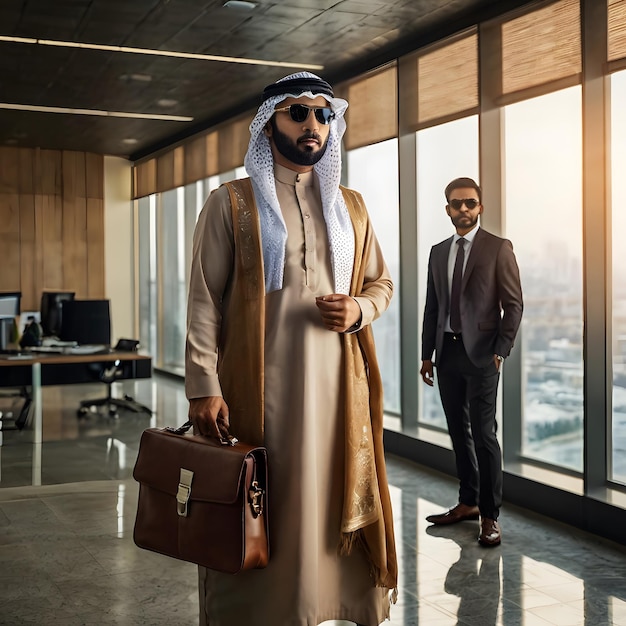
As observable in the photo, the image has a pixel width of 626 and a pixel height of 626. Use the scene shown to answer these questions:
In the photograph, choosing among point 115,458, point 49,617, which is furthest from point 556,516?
point 115,458

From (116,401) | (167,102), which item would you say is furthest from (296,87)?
(167,102)

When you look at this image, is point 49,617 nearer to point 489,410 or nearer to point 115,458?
point 489,410

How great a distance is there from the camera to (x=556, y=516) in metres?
4.71

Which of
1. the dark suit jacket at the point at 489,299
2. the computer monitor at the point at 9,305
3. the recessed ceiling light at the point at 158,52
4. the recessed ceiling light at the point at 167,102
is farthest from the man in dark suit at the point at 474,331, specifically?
the recessed ceiling light at the point at 167,102

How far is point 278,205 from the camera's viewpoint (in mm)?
2520

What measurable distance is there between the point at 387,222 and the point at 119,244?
A: 7496 mm

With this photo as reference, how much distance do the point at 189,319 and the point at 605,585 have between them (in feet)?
7.40

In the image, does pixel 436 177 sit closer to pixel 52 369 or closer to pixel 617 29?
pixel 617 29

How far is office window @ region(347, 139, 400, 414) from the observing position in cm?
696

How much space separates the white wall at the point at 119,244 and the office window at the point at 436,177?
26.3 ft

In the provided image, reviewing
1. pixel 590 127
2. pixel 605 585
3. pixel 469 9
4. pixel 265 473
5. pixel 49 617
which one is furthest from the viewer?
pixel 469 9

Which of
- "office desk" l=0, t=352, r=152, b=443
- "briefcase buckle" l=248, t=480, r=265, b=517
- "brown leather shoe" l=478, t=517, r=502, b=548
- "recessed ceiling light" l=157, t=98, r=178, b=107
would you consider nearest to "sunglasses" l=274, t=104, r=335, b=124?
"briefcase buckle" l=248, t=480, r=265, b=517

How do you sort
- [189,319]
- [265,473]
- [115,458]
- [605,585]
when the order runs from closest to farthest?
[265,473]
[189,319]
[605,585]
[115,458]

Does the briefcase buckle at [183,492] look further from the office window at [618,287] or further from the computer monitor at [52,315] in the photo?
the computer monitor at [52,315]
